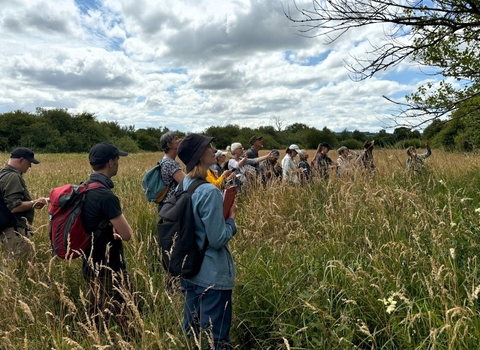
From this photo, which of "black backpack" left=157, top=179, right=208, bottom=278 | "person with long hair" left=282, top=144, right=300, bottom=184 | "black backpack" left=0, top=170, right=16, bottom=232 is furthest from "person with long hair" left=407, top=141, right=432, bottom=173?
"black backpack" left=0, top=170, right=16, bottom=232

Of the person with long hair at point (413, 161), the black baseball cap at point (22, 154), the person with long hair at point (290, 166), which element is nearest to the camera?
the black baseball cap at point (22, 154)

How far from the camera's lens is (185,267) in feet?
8.02

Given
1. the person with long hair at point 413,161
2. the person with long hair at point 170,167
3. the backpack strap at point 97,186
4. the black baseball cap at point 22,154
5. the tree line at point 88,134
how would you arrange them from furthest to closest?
the tree line at point 88,134
the person with long hair at point 413,161
the black baseball cap at point 22,154
the person with long hair at point 170,167
the backpack strap at point 97,186

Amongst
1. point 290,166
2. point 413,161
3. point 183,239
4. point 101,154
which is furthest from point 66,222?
point 413,161

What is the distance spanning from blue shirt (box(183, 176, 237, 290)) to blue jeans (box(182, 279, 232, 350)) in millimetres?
70

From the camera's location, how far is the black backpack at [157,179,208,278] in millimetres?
2426

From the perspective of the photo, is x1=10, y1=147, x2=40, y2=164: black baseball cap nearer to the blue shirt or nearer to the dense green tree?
the blue shirt

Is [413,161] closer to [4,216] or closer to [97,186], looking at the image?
[97,186]

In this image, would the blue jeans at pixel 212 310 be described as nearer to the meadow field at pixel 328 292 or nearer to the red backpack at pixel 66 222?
the meadow field at pixel 328 292

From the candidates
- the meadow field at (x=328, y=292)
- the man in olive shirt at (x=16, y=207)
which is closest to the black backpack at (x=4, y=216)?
the man in olive shirt at (x=16, y=207)

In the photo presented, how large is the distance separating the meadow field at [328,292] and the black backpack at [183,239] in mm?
243

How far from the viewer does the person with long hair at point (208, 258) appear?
7.87 feet

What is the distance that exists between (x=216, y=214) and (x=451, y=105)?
4.21 meters

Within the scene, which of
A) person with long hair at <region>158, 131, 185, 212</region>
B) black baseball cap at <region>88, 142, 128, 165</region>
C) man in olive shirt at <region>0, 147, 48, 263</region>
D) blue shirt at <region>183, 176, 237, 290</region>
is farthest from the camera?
person with long hair at <region>158, 131, 185, 212</region>
